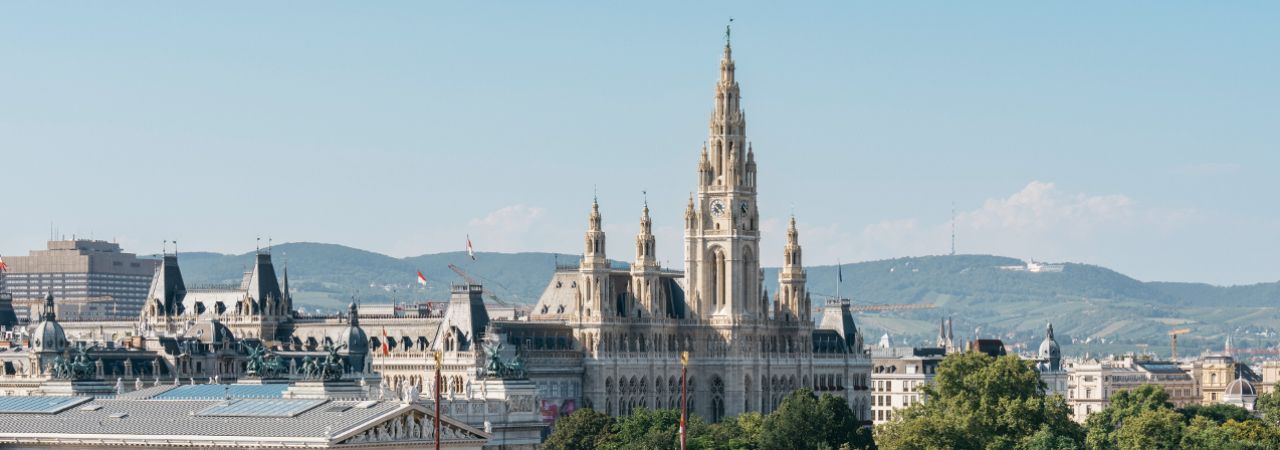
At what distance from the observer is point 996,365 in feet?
610

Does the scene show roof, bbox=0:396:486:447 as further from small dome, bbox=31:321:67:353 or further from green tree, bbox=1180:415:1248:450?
small dome, bbox=31:321:67:353

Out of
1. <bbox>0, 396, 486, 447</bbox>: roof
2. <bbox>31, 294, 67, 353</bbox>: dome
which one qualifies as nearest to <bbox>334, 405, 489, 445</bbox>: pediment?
<bbox>0, 396, 486, 447</bbox>: roof

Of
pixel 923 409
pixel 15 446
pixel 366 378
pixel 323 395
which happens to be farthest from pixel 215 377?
pixel 15 446

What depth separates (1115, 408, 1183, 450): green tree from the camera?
576 ft

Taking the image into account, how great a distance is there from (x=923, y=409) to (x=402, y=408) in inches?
3161

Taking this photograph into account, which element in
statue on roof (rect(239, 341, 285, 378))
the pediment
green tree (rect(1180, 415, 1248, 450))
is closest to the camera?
the pediment

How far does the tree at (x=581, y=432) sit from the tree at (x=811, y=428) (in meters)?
10.2

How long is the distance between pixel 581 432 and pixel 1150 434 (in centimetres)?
3591

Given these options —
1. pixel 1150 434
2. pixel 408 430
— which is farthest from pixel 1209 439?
pixel 408 430

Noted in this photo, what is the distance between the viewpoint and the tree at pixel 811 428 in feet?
544

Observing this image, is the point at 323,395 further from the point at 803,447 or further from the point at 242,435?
the point at 803,447

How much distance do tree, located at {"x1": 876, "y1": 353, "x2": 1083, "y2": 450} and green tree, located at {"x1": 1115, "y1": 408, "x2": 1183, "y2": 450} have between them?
3433mm

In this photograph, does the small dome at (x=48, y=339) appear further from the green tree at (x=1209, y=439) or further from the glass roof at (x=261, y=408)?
the glass roof at (x=261, y=408)

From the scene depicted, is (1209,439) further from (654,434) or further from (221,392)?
(221,392)
